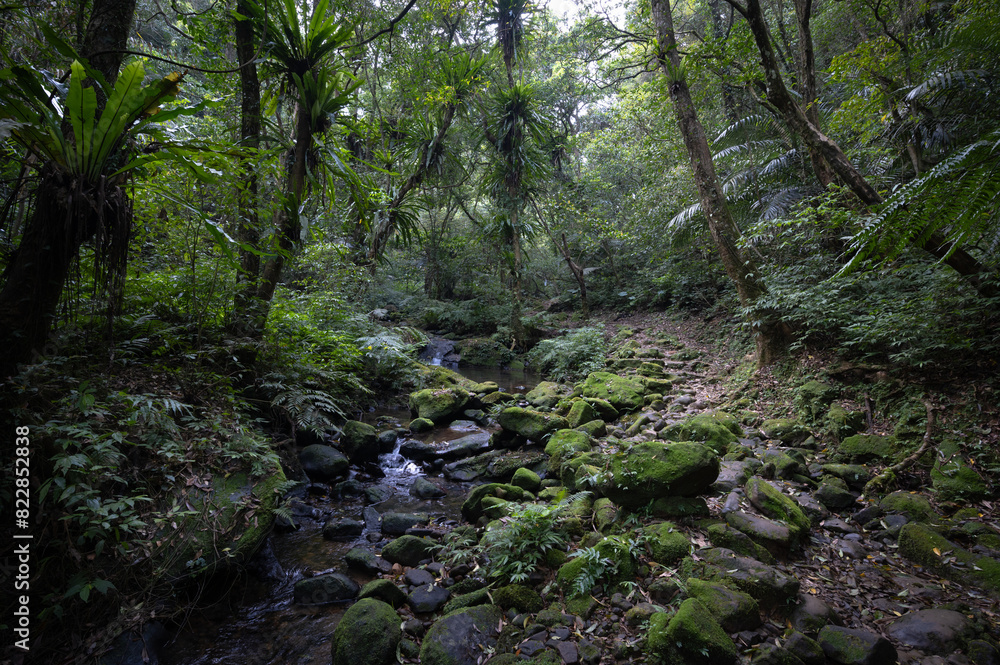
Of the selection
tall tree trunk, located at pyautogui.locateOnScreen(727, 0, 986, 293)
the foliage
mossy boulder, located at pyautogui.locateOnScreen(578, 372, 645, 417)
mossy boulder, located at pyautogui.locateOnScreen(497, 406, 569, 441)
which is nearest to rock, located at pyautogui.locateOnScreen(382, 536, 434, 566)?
mossy boulder, located at pyautogui.locateOnScreen(497, 406, 569, 441)

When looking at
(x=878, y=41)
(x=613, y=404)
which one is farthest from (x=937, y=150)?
(x=613, y=404)

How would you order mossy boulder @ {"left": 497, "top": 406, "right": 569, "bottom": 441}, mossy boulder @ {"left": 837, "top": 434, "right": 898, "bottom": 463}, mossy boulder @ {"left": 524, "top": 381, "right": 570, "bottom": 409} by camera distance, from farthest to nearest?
mossy boulder @ {"left": 524, "top": 381, "right": 570, "bottom": 409} → mossy boulder @ {"left": 497, "top": 406, "right": 569, "bottom": 441} → mossy boulder @ {"left": 837, "top": 434, "right": 898, "bottom": 463}

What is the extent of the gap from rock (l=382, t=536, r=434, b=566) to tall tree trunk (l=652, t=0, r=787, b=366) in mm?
5021

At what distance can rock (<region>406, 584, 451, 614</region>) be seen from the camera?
2.86 m

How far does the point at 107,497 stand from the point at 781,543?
13.6 ft

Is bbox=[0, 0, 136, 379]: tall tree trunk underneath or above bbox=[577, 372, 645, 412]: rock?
above

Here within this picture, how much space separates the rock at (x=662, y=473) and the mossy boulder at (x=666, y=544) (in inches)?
12.8

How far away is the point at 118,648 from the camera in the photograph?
90.9 inches

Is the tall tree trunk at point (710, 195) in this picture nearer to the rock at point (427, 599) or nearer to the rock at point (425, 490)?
the rock at point (425, 490)

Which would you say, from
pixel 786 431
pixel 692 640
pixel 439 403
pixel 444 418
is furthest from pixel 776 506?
pixel 439 403

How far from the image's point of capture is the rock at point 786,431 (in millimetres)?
4250

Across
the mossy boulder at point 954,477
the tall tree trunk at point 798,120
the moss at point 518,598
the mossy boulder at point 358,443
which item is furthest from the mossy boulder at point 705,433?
the mossy boulder at point 358,443

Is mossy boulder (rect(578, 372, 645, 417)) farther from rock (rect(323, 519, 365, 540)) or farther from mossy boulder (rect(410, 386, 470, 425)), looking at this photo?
rock (rect(323, 519, 365, 540))

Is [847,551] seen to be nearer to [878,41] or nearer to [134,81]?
[134,81]
